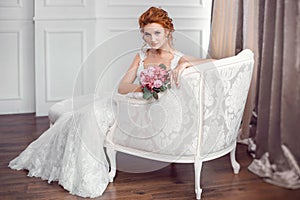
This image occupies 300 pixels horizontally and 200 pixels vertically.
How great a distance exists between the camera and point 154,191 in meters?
2.96

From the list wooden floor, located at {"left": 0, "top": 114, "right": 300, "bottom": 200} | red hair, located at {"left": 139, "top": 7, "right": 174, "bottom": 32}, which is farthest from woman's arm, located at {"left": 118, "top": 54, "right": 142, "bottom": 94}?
wooden floor, located at {"left": 0, "top": 114, "right": 300, "bottom": 200}

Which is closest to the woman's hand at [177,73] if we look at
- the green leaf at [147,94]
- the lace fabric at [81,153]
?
the green leaf at [147,94]

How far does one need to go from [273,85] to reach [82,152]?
1.31m

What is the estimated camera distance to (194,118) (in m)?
2.77

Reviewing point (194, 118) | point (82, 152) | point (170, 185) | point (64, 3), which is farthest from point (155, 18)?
point (64, 3)

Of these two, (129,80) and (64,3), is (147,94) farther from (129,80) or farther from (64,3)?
(64,3)

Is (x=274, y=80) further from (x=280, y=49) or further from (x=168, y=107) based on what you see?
(x=168, y=107)

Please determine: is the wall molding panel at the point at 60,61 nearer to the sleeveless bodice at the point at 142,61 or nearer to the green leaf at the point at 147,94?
the sleeveless bodice at the point at 142,61

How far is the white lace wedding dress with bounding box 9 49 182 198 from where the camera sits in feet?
9.68

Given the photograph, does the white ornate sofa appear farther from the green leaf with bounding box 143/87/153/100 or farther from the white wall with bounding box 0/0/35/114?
the white wall with bounding box 0/0/35/114

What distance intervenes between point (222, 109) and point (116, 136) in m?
0.66

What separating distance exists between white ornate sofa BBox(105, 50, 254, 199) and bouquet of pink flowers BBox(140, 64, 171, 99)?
6cm

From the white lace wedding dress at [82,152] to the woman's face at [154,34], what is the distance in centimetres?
15

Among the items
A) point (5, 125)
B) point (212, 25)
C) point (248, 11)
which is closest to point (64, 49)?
point (5, 125)
